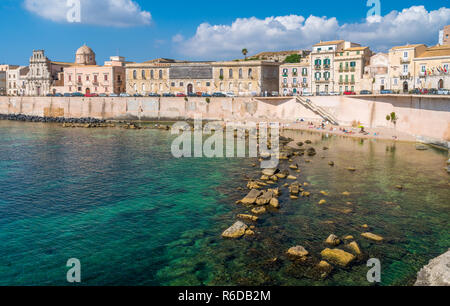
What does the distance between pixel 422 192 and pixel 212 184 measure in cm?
1517

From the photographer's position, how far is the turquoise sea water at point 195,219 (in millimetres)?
16586

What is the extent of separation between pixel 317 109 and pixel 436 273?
53337 millimetres

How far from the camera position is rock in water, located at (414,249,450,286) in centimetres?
1473

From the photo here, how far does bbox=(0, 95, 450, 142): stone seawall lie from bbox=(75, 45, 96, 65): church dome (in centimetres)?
2234

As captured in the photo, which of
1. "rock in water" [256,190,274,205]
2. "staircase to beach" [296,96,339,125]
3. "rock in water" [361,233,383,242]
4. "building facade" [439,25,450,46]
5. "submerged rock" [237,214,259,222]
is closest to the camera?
"rock in water" [361,233,383,242]

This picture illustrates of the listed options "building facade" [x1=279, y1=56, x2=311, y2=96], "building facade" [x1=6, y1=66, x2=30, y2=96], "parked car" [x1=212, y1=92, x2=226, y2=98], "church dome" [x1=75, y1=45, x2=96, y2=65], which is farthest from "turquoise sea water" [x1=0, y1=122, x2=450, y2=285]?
"building facade" [x1=6, y1=66, x2=30, y2=96]

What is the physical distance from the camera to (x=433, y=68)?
55.6m

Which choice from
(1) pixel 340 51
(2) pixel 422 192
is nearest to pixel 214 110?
(1) pixel 340 51

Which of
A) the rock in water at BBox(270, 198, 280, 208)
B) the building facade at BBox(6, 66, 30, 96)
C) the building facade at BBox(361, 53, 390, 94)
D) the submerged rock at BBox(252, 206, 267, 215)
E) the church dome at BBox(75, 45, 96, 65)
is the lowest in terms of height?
the submerged rock at BBox(252, 206, 267, 215)

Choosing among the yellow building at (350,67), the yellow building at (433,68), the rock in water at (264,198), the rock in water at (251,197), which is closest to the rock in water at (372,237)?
the rock in water at (264,198)

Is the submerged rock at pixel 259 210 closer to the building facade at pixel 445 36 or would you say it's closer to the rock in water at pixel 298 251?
the rock in water at pixel 298 251

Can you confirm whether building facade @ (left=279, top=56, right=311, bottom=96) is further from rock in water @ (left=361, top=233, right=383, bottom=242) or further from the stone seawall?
rock in water @ (left=361, top=233, right=383, bottom=242)

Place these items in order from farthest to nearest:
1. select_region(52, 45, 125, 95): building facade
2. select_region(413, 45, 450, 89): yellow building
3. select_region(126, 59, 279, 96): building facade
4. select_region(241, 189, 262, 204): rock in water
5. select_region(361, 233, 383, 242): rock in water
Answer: select_region(52, 45, 125, 95): building facade < select_region(126, 59, 279, 96): building facade < select_region(413, 45, 450, 89): yellow building < select_region(241, 189, 262, 204): rock in water < select_region(361, 233, 383, 242): rock in water
